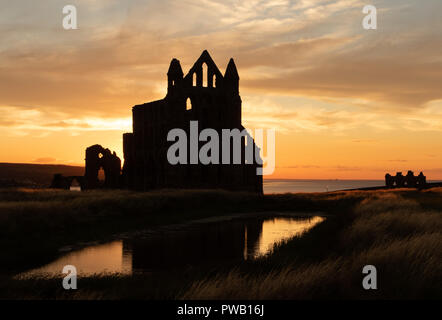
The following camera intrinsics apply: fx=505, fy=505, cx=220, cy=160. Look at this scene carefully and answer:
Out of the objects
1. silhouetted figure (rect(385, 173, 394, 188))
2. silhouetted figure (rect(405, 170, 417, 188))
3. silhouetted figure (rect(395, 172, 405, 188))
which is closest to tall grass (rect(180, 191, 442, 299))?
silhouetted figure (rect(405, 170, 417, 188))

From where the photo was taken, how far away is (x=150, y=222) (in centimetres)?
2845

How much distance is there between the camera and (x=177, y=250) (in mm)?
19594

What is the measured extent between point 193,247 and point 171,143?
38.0 metres

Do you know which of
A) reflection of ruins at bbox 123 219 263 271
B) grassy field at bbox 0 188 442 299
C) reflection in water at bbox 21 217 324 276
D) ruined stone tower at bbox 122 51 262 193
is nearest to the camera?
grassy field at bbox 0 188 442 299

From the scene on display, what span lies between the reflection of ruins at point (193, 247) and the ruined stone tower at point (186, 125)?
99.7ft

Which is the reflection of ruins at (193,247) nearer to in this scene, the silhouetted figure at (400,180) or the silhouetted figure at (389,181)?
the silhouetted figure at (389,181)

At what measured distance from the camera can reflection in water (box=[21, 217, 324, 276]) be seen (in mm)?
16328

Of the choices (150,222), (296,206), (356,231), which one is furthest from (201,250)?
(296,206)

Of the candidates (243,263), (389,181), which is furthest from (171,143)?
(243,263)

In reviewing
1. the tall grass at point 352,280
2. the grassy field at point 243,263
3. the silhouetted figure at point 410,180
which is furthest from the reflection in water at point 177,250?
the silhouetted figure at point 410,180

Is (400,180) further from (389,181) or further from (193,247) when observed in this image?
(193,247)

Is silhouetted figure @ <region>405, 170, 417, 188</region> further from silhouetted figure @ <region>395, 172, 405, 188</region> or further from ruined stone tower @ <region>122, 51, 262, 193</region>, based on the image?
ruined stone tower @ <region>122, 51, 262, 193</region>
